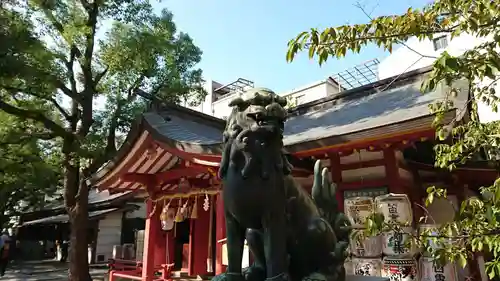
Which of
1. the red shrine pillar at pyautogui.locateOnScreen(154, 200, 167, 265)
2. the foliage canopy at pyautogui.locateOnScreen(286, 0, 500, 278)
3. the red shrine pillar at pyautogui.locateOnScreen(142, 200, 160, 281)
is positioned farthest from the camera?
the red shrine pillar at pyautogui.locateOnScreen(154, 200, 167, 265)

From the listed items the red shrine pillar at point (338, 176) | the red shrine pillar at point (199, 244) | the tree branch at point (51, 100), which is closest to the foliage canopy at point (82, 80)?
the tree branch at point (51, 100)

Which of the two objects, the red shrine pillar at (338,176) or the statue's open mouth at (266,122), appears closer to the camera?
the statue's open mouth at (266,122)

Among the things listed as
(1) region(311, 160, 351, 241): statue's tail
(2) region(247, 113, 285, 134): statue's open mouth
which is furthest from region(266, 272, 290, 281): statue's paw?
(2) region(247, 113, 285, 134): statue's open mouth

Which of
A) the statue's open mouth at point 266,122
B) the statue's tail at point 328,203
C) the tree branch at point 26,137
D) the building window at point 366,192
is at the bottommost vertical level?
the statue's tail at point 328,203

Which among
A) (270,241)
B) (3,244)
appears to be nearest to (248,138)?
(270,241)

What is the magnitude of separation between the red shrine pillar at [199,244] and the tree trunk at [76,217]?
291 centimetres

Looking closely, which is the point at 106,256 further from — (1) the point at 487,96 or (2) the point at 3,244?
(1) the point at 487,96

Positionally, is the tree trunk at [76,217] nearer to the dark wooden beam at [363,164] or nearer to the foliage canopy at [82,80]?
the foliage canopy at [82,80]

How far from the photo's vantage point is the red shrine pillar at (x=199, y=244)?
10750 mm

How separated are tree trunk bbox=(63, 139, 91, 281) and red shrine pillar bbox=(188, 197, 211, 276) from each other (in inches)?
115

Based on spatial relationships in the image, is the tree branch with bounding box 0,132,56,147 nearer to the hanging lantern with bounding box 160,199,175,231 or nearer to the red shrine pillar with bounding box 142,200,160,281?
the red shrine pillar with bounding box 142,200,160,281

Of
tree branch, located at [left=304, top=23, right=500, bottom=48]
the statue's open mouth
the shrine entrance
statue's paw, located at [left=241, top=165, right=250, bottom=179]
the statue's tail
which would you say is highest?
tree branch, located at [left=304, top=23, right=500, bottom=48]

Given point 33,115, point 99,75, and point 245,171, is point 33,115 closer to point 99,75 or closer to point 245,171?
point 99,75

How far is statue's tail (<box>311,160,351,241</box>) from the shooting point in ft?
8.82
